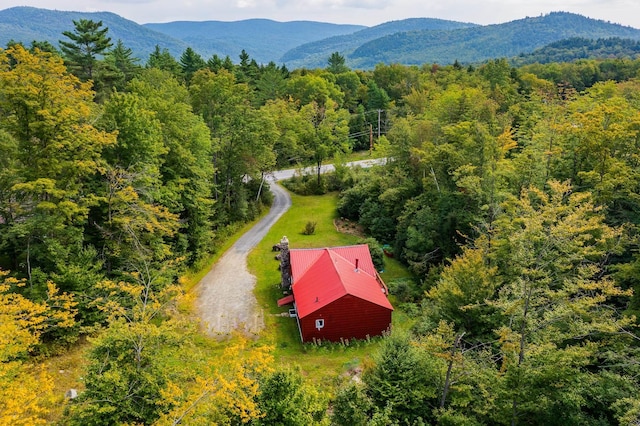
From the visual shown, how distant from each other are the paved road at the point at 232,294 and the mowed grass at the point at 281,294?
0.68m

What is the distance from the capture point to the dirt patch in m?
45.5

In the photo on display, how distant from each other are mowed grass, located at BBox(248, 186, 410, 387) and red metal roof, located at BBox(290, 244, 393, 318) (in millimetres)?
2051

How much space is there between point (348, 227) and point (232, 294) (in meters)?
18.1

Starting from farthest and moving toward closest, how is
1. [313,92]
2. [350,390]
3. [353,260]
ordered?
[313,92]
[353,260]
[350,390]

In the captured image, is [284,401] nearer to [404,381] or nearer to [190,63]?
[404,381]

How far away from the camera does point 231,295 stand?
32.0 m

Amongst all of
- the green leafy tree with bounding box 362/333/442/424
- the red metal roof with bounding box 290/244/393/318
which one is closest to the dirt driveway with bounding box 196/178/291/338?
the red metal roof with bounding box 290/244/393/318

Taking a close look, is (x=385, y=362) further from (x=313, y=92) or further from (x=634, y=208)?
(x=313, y=92)

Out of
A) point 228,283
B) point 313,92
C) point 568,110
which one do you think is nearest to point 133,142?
point 228,283

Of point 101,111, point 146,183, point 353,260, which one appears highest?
point 101,111

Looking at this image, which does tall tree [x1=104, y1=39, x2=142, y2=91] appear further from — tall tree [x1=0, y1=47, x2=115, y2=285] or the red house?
the red house

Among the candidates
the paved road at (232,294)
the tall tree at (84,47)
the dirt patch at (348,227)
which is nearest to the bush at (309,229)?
the dirt patch at (348,227)

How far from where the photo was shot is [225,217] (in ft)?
140

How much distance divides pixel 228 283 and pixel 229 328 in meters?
6.13
